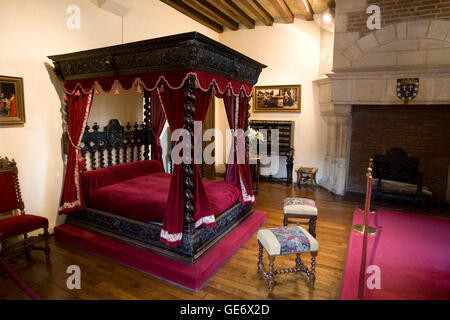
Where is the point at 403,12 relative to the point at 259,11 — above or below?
below

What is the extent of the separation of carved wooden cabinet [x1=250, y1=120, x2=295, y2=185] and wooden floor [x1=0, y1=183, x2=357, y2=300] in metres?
3.00

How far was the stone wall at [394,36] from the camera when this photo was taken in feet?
15.3

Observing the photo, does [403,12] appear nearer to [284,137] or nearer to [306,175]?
[284,137]

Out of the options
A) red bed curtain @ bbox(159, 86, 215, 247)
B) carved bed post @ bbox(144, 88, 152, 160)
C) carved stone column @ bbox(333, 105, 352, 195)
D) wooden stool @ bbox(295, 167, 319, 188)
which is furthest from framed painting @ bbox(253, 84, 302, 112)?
red bed curtain @ bbox(159, 86, 215, 247)

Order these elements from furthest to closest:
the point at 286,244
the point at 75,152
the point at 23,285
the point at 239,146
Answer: the point at 239,146 → the point at 75,152 → the point at 286,244 → the point at 23,285

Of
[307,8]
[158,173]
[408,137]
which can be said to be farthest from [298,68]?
[158,173]

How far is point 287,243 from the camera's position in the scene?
2.72m

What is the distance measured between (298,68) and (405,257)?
461 cm

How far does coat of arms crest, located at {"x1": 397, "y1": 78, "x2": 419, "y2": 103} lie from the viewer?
4902mm

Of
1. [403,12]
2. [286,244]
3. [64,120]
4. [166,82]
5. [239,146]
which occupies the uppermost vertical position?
[403,12]

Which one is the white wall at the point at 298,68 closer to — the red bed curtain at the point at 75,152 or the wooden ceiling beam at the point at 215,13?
the wooden ceiling beam at the point at 215,13

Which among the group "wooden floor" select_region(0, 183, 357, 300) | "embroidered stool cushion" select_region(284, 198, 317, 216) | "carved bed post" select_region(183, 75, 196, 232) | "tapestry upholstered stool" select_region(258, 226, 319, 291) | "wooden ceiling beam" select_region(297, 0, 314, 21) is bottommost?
"wooden floor" select_region(0, 183, 357, 300)

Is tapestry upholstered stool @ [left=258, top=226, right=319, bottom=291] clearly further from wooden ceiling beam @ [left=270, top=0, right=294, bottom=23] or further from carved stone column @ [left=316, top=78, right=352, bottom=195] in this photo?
wooden ceiling beam @ [left=270, top=0, right=294, bottom=23]
